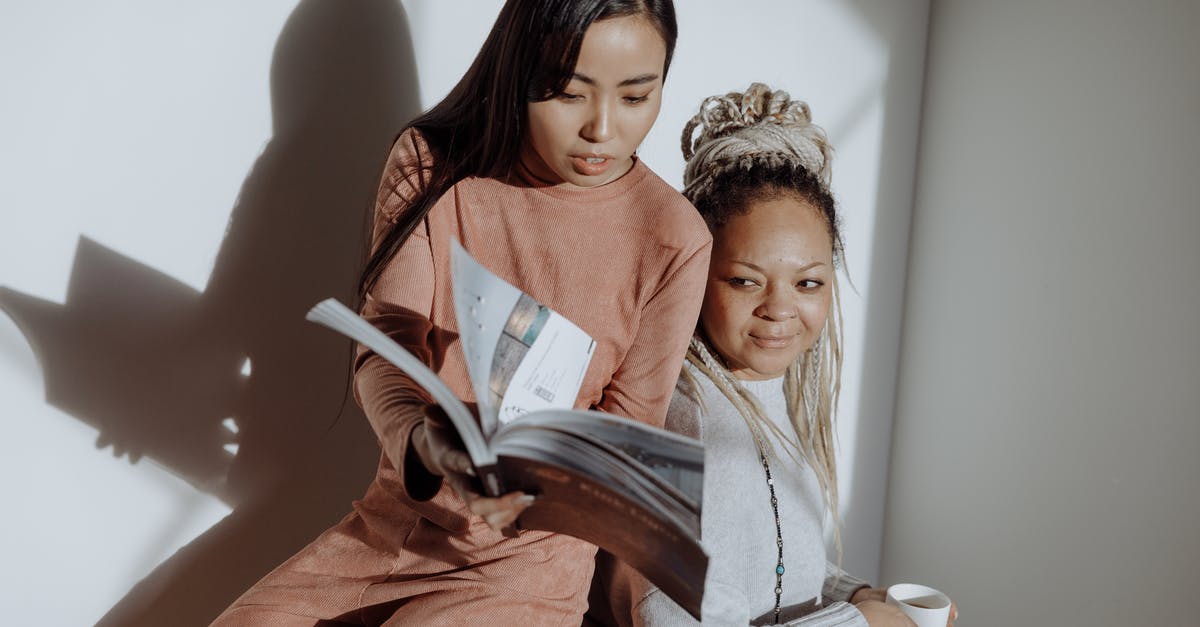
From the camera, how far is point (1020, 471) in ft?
6.10

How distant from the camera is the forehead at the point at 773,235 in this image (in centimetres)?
143

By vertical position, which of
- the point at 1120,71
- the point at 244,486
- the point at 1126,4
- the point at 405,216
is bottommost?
the point at 244,486

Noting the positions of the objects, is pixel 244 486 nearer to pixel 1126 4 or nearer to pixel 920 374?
pixel 920 374

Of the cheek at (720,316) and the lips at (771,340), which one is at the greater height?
the cheek at (720,316)

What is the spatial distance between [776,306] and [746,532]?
0.31 meters

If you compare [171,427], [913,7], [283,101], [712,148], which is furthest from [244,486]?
[913,7]

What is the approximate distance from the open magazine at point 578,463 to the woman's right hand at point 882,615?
564 millimetres

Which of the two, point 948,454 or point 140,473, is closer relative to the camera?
point 140,473

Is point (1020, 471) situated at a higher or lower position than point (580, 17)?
lower

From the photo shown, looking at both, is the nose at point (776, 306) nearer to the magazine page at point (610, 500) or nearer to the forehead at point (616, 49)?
the forehead at point (616, 49)

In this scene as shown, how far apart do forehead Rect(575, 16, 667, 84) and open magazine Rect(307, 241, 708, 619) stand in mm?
271

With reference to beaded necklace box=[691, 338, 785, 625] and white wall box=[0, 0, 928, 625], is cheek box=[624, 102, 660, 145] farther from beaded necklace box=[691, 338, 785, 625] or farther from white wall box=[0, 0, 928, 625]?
white wall box=[0, 0, 928, 625]

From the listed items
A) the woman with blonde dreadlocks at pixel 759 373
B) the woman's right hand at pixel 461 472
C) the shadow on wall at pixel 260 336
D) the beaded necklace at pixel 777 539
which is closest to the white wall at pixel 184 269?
the shadow on wall at pixel 260 336

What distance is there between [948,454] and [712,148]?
91 centimetres
